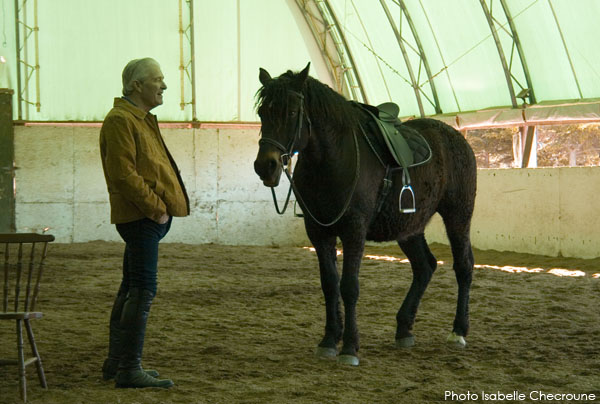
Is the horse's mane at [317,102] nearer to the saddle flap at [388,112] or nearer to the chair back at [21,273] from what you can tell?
the saddle flap at [388,112]

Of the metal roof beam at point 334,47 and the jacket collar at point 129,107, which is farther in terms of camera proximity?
the metal roof beam at point 334,47

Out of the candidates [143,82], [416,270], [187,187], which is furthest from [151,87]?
[187,187]

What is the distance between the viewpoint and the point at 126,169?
3.91m

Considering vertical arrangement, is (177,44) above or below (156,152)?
above

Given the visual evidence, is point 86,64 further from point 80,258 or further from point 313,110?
point 313,110

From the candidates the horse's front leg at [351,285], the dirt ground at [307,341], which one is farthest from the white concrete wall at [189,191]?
the horse's front leg at [351,285]

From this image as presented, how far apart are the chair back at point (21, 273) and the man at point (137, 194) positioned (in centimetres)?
43

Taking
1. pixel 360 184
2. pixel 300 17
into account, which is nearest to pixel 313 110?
pixel 360 184

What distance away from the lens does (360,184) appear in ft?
16.5

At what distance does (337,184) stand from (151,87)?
56.4 inches

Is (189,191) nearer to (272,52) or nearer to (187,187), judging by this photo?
(187,187)

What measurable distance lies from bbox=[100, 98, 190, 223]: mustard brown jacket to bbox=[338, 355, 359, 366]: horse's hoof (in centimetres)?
140

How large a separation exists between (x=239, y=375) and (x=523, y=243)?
8343 mm

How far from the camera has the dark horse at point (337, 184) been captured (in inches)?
185
